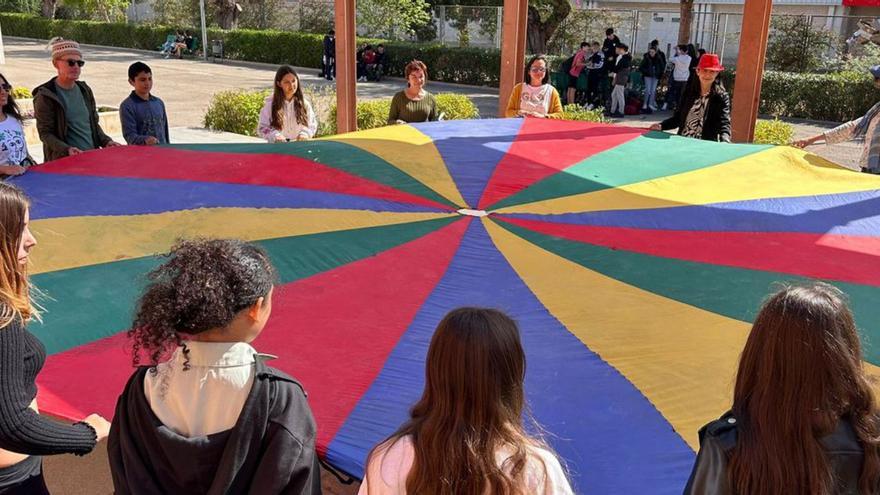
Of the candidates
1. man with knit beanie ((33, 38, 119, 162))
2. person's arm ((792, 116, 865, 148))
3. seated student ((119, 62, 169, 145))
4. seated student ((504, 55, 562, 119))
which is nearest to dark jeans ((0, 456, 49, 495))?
man with knit beanie ((33, 38, 119, 162))

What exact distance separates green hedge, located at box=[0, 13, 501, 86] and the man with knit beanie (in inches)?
602

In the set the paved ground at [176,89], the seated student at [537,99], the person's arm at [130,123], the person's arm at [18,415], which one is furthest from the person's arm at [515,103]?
the person's arm at [18,415]

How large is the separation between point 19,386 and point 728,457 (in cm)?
160

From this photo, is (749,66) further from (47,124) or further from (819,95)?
(819,95)

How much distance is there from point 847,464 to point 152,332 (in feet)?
4.95

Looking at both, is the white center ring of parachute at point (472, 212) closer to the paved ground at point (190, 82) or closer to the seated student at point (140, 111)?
the seated student at point (140, 111)

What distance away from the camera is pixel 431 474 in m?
1.47

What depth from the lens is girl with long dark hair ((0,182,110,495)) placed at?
1.72 meters

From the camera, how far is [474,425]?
149cm

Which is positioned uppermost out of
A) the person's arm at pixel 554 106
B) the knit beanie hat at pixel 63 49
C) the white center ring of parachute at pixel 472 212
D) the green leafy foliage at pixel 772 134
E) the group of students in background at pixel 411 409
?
the knit beanie hat at pixel 63 49

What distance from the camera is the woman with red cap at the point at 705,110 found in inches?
202

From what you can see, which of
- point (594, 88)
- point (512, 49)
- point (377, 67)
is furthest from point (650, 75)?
point (512, 49)

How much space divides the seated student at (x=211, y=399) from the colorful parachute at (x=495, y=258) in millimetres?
391


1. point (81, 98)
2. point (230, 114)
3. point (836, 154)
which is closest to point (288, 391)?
point (81, 98)
